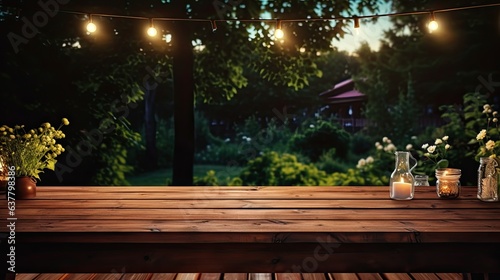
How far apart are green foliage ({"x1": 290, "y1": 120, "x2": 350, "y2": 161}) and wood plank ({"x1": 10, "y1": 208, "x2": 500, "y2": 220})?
8496 millimetres

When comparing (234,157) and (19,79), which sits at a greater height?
(19,79)

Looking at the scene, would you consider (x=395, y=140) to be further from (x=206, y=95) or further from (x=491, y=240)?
(x=491, y=240)

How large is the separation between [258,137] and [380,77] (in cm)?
423

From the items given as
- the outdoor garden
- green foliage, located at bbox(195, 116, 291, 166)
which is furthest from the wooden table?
green foliage, located at bbox(195, 116, 291, 166)

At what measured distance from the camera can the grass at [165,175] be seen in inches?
416

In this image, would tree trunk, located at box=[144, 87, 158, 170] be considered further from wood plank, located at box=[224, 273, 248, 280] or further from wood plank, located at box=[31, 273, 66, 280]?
wood plank, located at box=[224, 273, 248, 280]

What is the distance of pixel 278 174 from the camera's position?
782cm

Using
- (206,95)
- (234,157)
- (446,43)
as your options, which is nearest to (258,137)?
(234,157)

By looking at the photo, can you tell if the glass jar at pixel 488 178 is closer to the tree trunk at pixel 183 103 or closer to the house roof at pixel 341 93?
the tree trunk at pixel 183 103

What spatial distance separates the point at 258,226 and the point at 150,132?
1133cm

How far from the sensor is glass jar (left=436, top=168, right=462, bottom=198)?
2518mm

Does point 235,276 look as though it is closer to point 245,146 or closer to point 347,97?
point 245,146

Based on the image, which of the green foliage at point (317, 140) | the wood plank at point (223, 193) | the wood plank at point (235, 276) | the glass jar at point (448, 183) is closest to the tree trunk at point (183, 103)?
the wood plank at point (235, 276)

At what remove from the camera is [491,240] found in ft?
6.10
